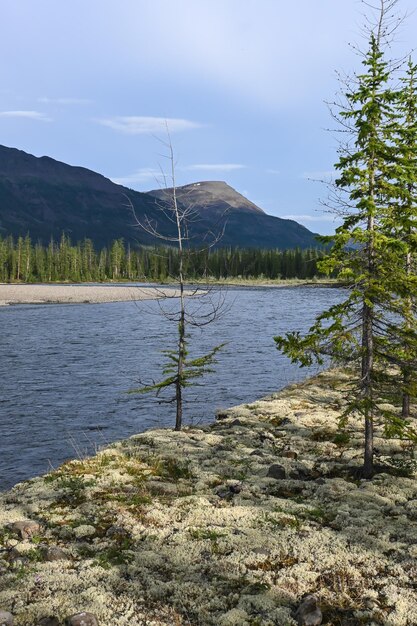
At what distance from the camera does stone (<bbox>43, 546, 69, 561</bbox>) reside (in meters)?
9.59

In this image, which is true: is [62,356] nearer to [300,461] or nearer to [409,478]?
[300,461]

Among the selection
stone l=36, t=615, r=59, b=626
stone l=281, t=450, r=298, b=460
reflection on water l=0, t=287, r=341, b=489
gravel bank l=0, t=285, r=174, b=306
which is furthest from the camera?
gravel bank l=0, t=285, r=174, b=306

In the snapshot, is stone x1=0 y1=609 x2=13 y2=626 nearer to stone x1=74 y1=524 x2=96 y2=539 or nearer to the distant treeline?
stone x1=74 y1=524 x2=96 y2=539

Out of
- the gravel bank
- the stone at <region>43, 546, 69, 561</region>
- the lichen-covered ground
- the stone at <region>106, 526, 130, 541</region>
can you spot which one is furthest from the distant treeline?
the stone at <region>43, 546, 69, 561</region>

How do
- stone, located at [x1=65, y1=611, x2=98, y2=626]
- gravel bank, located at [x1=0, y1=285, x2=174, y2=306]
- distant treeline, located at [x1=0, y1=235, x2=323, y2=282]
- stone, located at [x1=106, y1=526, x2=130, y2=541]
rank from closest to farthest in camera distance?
stone, located at [x1=65, y1=611, x2=98, y2=626] → stone, located at [x1=106, y1=526, x2=130, y2=541] → gravel bank, located at [x1=0, y1=285, x2=174, y2=306] → distant treeline, located at [x1=0, y1=235, x2=323, y2=282]

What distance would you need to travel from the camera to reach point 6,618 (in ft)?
25.1

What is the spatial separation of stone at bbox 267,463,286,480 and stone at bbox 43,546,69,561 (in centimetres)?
582

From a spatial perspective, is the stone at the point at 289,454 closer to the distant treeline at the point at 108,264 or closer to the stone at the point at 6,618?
the stone at the point at 6,618

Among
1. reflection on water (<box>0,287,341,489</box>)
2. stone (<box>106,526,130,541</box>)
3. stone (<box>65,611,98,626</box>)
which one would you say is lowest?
reflection on water (<box>0,287,341,489</box>)

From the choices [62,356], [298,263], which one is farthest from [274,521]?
[298,263]

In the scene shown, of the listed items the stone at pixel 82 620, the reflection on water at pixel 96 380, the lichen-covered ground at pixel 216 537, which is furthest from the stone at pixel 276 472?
the stone at pixel 82 620

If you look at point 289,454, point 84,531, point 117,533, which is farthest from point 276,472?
point 84,531

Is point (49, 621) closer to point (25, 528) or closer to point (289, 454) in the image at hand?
point (25, 528)

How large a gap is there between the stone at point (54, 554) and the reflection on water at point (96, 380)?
541 cm
